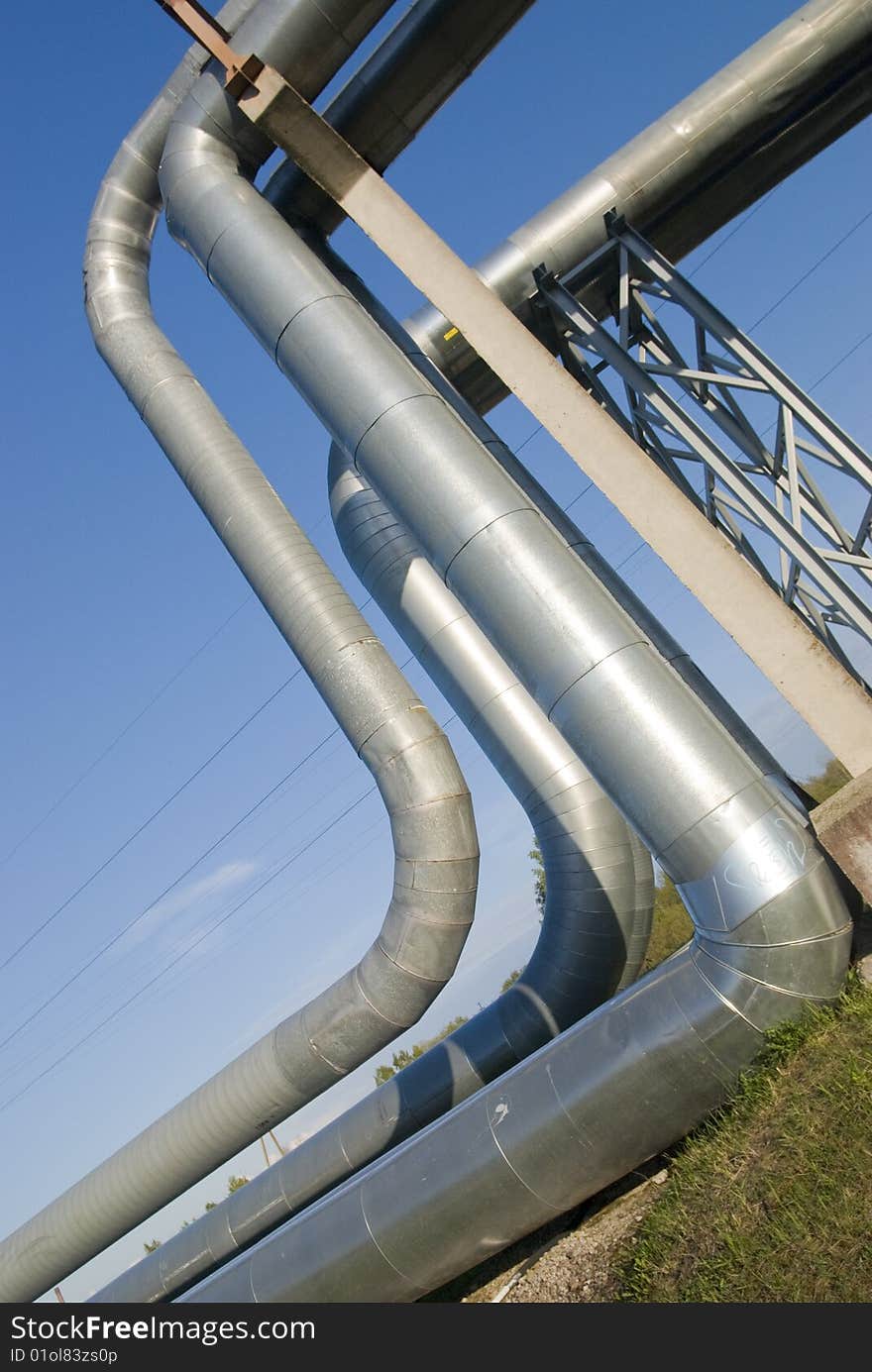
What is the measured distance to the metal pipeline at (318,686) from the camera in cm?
996

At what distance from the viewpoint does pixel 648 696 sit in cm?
670

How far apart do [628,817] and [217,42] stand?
7.22m

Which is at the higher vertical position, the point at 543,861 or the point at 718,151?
the point at 718,151

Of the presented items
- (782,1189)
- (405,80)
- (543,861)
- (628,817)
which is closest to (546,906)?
(543,861)

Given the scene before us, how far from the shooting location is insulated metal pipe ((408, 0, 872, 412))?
869 centimetres

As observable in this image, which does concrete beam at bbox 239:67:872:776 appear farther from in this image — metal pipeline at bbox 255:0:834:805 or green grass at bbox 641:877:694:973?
green grass at bbox 641:877:694:973

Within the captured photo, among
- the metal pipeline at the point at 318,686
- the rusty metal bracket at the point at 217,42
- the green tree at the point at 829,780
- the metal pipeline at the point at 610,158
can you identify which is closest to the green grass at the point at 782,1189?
the metal pipeline at the point at 610,158

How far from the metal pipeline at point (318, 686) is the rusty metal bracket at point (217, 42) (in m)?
0.44

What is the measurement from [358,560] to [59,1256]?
9.86 meters

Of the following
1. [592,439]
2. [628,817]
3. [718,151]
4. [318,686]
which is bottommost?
[628,817]

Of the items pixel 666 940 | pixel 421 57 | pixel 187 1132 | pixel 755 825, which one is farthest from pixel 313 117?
pixel 666 940

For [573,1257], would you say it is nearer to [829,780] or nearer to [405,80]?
[405,80]

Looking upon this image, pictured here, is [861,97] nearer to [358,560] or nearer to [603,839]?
[358,560]

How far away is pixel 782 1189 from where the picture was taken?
213 inches
